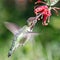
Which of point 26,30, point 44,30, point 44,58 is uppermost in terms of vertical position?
point 26,30

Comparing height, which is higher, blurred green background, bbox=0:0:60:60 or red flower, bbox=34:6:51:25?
red flower, bbox=34:6:51:25

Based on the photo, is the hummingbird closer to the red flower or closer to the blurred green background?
the red flower

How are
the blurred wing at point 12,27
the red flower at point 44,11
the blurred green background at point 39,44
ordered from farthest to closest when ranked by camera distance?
the blurred green background at point 39,44 → the blurred wing at point 12,27 → the red flower at point 44,11

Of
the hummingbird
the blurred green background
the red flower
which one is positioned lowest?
the blurred green background

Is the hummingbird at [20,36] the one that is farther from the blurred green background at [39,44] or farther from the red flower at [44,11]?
the blurred green background at [39,44]

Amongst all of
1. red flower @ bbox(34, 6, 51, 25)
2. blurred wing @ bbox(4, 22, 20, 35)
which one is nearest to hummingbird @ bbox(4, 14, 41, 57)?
blurred wing @ bbox(4, 22, 20, 35)

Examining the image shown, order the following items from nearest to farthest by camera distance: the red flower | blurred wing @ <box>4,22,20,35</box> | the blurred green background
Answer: the red flower
blurred wing @ <box>4,22,20,35</box>
the blurred green background

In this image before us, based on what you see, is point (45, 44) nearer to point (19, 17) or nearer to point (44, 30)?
point (44, 30)

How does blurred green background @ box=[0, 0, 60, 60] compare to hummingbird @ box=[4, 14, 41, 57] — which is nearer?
hummingbird @ box=[4, 14, 41, 57]

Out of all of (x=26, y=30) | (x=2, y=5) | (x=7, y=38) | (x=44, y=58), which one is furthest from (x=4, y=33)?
(x=26, y=30)

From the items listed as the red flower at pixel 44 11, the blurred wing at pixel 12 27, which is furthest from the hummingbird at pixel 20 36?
the red flower at pixel 44 11

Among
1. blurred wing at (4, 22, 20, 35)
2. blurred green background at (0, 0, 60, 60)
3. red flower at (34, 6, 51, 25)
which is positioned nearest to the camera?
red flower at (34, 6, 51, 25)
